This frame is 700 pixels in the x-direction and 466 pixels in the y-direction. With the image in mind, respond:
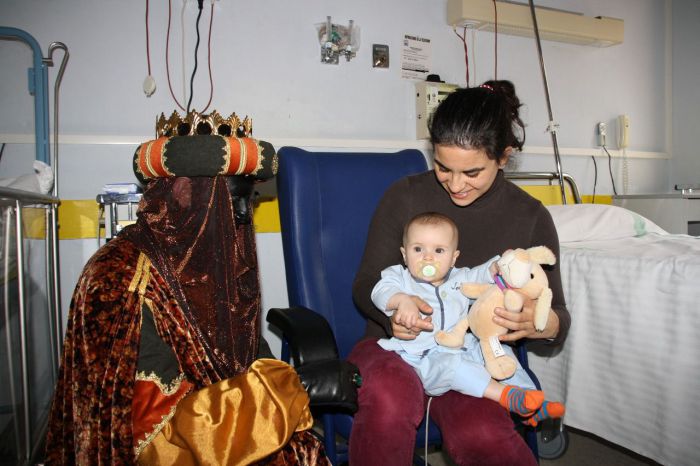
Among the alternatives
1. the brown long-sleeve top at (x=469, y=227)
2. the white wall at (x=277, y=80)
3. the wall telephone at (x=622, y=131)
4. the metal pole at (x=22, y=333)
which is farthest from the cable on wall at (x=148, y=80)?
the wall telephone at (x=622, y=131)

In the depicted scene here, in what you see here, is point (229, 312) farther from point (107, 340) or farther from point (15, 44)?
point (15, 44)

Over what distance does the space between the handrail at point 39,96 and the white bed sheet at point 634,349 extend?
82.3 inches

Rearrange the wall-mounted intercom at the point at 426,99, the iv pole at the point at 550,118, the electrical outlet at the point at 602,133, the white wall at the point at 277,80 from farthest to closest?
the electrical outlet at the point at 602,133, the iv pole at the point at 550,118, the wall-mounted intercom at the point at 426,99, the white wall at the point at 277,80

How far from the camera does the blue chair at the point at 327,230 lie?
4.90ft

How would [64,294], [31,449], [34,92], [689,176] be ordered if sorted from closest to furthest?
[31,449] → [34,92] → [64,294] → [689,176]

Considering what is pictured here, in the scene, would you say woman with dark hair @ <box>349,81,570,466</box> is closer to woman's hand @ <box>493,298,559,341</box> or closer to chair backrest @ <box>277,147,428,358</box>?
woman's hand @ <box>493,298,559,341</box>

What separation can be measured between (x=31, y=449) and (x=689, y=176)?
13.4 feet

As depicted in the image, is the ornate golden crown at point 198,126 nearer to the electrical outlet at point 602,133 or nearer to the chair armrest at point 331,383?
the chair armrest at point 331,383

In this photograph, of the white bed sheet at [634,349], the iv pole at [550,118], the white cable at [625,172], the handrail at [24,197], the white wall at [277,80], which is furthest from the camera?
the white cable at [625,172]

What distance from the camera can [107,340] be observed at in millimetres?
1105

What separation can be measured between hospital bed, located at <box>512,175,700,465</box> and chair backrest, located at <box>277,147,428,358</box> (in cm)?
81

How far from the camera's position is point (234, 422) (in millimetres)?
1080

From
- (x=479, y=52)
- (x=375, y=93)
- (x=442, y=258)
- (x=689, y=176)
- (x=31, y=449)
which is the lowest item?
(x=31, y=449)

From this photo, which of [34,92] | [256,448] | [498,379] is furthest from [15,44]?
[498,379]
